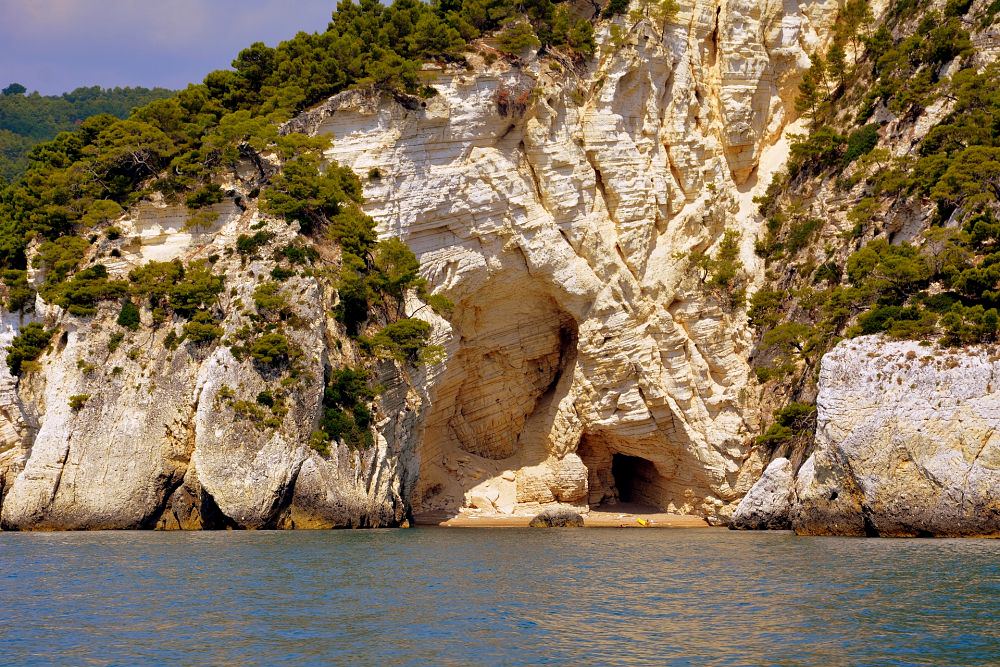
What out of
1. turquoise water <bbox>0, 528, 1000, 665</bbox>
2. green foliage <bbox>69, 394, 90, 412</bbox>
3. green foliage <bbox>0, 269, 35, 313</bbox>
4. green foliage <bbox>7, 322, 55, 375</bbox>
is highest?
green foliage <bbox>0, 269, 35, 313</bbox>

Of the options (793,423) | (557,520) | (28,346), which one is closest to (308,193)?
(28,346)

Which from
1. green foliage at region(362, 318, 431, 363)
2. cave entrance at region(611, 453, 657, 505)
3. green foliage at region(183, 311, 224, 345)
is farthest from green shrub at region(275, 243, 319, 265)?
cave entrance at region(611, 453, 657, 505)

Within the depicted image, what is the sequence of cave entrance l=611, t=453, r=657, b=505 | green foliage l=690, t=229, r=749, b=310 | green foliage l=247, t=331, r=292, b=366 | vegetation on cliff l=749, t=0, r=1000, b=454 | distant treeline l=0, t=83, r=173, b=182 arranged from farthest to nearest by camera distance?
distant treeline l=0, t=83, r=173, b=182 < cave entrance l=611, t=453, r=657, b=505 < green foliage l=690, t=229, r=749, b=310 < green foliage l=247, t=331, r=292, b=366 < vegetation on cliff l=749, t=0, r=1000, b=454

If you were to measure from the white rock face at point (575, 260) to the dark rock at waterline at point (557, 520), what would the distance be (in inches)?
113

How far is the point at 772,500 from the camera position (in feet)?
124

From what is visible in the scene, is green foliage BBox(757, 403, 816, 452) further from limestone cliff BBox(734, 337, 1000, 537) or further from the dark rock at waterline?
the dark rock at waterline

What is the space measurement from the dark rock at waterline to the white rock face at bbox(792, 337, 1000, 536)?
1003 centimetres

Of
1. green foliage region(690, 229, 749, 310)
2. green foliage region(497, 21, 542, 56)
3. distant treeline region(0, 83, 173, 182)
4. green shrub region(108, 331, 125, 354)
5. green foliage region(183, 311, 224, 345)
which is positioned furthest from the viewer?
distant treeline region(0, 83, 173, 182)

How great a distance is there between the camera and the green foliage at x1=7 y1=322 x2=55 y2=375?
38.1 m

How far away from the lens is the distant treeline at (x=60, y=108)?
109375 mm

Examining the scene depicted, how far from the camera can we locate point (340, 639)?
17750 millimetres

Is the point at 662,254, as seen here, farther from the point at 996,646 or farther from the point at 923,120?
the point at 996,646

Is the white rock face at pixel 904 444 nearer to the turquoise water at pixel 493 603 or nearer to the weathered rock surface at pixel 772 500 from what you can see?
the turquoise water at pixel 493 603

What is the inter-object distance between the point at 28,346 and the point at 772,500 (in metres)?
27.0
